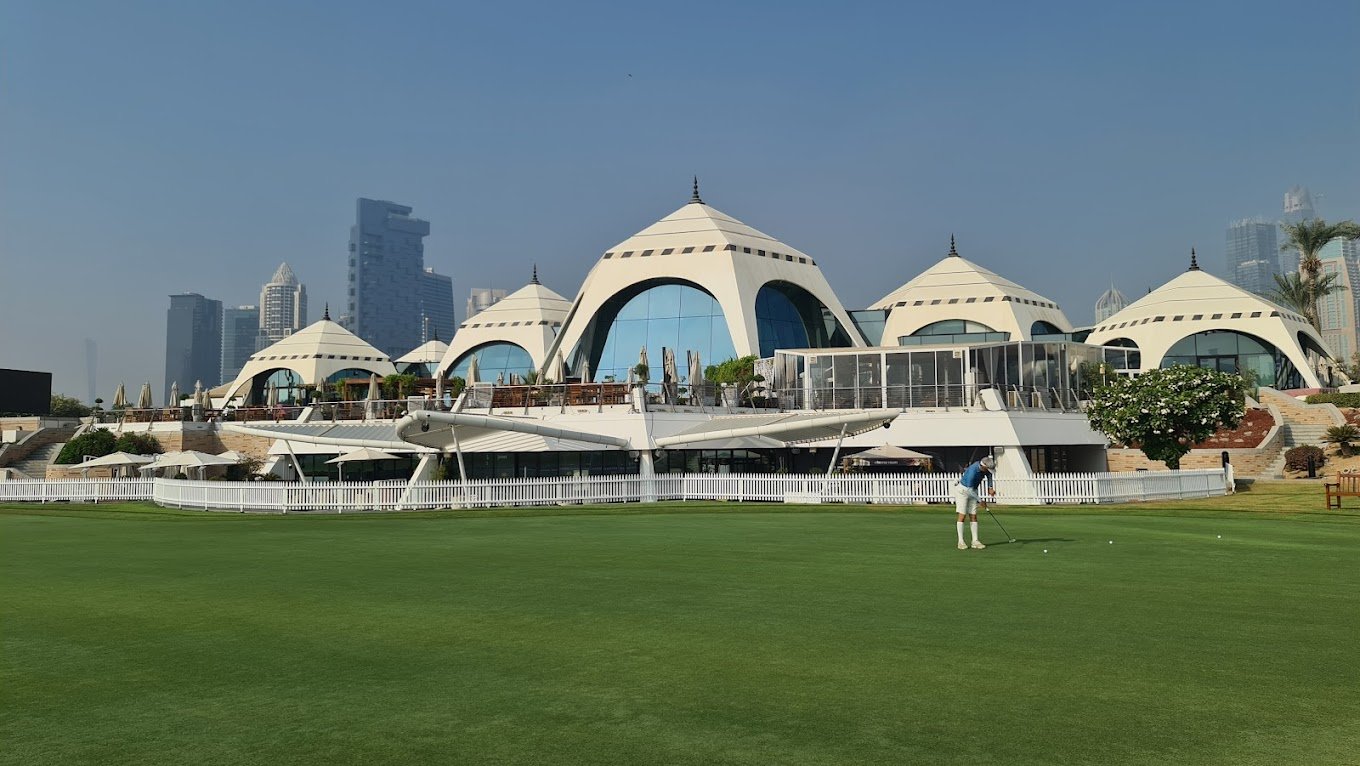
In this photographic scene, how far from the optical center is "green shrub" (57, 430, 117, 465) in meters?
46.0

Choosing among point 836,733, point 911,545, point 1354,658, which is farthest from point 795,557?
point 836,733

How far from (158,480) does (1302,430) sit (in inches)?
1760

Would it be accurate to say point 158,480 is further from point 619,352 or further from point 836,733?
point 836,733

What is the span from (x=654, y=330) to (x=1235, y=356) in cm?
3701

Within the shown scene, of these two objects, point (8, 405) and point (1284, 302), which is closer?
point (8, 405)

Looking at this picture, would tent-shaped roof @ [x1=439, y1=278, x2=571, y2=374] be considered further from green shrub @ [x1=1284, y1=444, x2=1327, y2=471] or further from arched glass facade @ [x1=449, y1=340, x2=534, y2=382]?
green shrub @ [x1=1284, y1=444, x2=1327, y2=471]

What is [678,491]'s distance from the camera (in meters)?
31.4

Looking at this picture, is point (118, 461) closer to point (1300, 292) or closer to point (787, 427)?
point (787, 427)

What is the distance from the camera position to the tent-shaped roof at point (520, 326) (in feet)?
235

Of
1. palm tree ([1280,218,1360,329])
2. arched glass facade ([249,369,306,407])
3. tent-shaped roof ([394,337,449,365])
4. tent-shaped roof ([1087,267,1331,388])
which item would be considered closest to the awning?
tent-shaped roof ([1087,267,1331,388])

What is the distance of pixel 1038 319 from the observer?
67250 millimetres

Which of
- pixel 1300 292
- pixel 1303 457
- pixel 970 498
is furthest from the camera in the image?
pixel 1300 292

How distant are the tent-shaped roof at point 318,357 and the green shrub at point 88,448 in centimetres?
3249

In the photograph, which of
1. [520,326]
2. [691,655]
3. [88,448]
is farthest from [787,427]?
[520,326]
